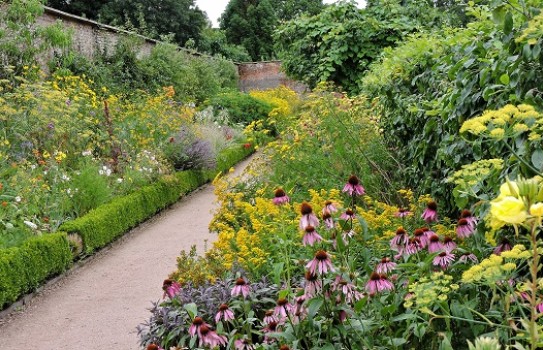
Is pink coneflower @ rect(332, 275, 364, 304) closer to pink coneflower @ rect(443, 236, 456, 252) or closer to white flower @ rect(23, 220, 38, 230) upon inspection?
pink coneflower @ rect(443, 236, 456, 252)

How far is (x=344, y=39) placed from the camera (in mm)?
11102

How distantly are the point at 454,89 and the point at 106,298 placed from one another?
369cm

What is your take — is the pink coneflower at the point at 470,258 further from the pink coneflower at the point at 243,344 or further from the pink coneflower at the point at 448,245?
the pink coneflower at the point at 243,344

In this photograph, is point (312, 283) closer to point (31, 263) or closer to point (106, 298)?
point (106, 298)

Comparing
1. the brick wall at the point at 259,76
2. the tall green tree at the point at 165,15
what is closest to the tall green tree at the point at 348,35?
the brick wall at the point at 259,76

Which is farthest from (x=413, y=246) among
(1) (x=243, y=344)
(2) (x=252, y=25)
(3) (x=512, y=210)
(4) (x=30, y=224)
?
(2) (x=252, y=25)

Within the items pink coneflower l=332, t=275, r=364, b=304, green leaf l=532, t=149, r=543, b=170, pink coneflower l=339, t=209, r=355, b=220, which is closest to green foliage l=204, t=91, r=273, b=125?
pink coneflower l=339, t=209, r=355, b=220

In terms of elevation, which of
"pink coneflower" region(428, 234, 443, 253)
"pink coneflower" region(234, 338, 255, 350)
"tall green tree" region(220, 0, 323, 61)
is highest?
"tall green tree" region(220, 0, 323, 61)

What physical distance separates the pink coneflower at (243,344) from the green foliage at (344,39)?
8392 millimetres

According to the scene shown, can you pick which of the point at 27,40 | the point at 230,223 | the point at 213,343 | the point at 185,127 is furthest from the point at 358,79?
the point at 213,343

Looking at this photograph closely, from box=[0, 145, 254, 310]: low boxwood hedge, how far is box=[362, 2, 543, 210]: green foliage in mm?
3255

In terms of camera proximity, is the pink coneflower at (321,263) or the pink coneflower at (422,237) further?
the pink coneflower at (422,237)

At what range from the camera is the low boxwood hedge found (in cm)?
513

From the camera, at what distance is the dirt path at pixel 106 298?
15.0 feet
